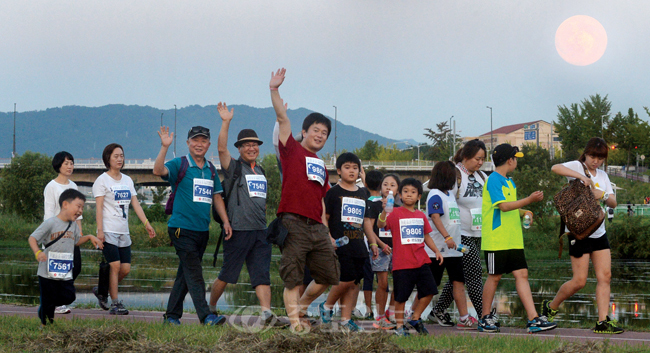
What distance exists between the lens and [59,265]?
649 centimetres

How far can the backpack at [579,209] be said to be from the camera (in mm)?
6863

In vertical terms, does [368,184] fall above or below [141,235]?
above

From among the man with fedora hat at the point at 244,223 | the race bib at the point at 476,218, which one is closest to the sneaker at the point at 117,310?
the man with fedora hat at the point at 244,223

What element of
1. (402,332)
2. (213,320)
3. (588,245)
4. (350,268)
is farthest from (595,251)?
(213,320)

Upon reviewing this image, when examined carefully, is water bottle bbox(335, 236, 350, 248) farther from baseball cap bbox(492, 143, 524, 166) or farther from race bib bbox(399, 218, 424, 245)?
baseball cap bbox(492, 143, 524, 166)

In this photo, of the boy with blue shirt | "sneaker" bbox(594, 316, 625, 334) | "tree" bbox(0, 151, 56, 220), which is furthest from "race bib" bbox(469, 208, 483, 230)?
"tree" bbox(0, 151, 56, 220)

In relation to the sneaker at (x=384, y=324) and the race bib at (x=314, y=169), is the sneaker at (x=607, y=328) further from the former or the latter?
the race bib at (x=314, y=169)

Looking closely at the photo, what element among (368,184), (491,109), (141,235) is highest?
(491,109)

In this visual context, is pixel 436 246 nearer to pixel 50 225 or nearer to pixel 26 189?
pixel 50 225

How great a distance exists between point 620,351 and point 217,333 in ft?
11.1

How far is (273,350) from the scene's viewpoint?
4.87 meters

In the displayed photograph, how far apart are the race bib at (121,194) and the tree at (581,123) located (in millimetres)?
65030

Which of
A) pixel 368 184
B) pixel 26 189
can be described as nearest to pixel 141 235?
pixel 26 189

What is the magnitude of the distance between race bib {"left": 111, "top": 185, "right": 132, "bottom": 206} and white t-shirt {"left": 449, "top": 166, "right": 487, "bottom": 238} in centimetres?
420
